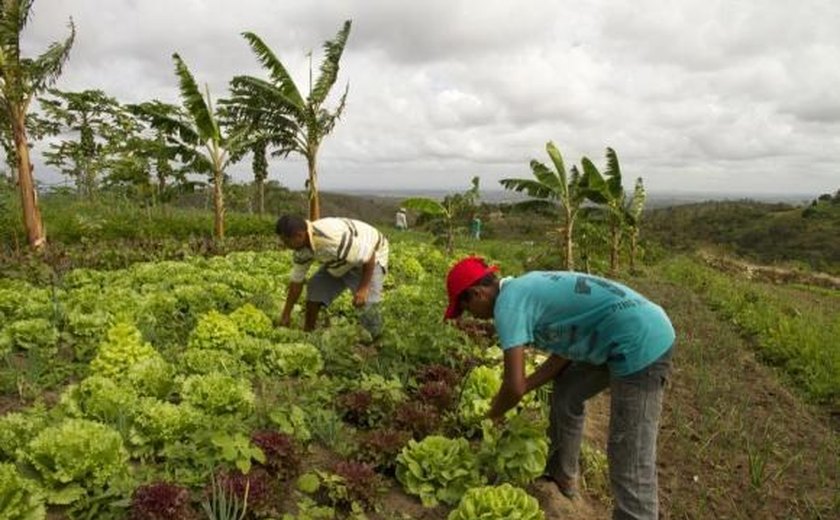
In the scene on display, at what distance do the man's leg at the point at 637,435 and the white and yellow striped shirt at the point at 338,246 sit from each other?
9.29 ft

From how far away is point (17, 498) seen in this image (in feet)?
9.46

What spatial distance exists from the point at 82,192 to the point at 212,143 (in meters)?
13.1

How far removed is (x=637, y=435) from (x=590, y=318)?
0.64 m

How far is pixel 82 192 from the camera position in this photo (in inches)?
980

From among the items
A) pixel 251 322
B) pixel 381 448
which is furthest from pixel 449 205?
pixel 381 448

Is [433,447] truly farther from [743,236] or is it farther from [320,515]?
[743,236]

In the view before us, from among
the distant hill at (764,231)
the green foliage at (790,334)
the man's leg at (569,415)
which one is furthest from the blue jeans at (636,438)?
the distant hill at (764,231)

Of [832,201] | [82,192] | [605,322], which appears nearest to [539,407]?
[605,322]

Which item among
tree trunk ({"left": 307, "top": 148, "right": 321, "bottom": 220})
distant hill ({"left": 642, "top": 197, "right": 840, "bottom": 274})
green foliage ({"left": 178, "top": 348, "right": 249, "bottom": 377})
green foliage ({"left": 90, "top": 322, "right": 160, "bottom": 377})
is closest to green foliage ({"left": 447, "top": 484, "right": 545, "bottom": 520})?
green foliage ({"left": 178, "top": 348, "right": 249, "bottom": 377})

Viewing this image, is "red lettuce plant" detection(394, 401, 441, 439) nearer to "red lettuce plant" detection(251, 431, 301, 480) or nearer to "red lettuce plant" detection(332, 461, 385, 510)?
"red lettuce plant" detection(332, 461, 385, 510)

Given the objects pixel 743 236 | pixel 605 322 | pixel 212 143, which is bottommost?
pixel 743 236

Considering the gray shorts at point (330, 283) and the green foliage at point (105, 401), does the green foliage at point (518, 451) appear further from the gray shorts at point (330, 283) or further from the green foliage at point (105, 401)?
the gray shorts at point (330, 283)

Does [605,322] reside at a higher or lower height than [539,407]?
higher

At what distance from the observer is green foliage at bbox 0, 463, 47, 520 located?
9.37 ft
